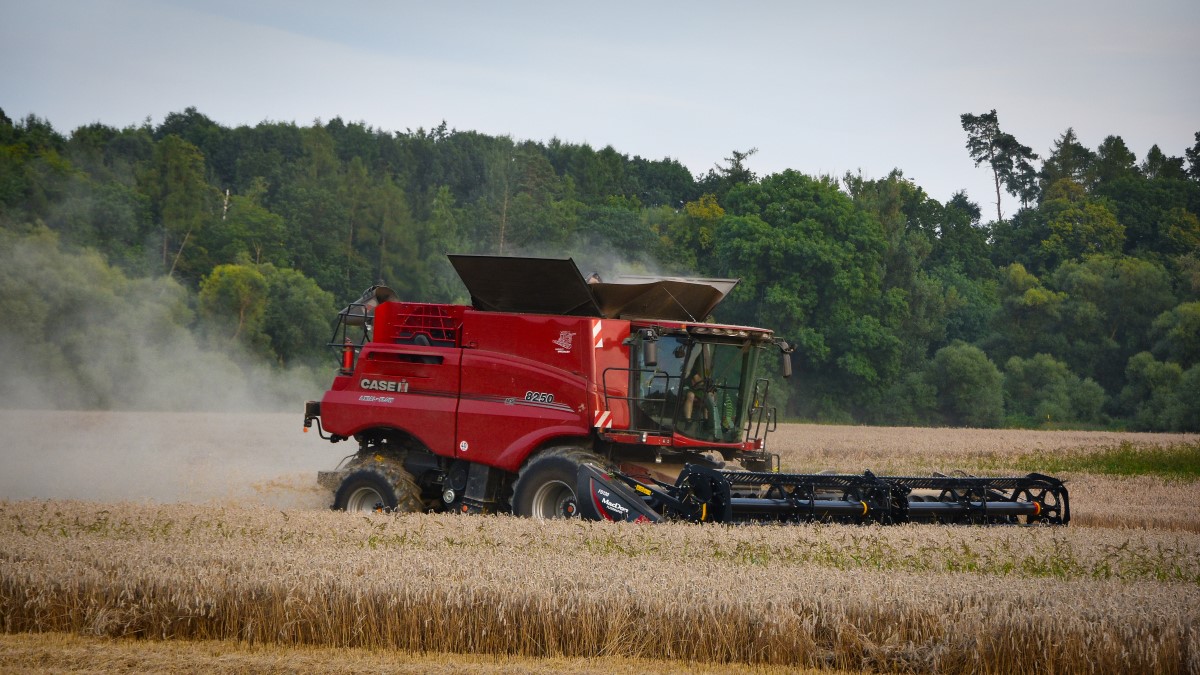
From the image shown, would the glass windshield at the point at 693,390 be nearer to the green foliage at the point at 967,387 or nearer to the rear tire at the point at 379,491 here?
the rear tire at the point at 379,491

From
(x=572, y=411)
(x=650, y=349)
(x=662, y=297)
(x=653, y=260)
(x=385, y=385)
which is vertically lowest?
(x=572, y=411)

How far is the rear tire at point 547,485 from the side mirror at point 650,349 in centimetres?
115

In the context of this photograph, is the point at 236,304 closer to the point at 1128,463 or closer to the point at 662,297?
the point at 1128,463

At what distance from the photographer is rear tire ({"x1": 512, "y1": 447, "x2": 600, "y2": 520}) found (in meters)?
11.3

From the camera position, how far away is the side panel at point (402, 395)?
1236cm

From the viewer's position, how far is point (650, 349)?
11.1 m

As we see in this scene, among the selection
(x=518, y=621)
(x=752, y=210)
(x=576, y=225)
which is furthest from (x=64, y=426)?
(x=752, y=210)

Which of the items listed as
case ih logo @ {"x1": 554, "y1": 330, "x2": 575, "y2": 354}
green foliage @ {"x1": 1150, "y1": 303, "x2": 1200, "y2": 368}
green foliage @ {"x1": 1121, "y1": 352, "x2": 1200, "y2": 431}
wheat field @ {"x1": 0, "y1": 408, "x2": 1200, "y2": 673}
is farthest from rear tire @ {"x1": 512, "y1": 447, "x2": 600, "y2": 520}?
green foliage @ {"x1": 1150, "y1": 303, "x2": 1200, "y2": 368}

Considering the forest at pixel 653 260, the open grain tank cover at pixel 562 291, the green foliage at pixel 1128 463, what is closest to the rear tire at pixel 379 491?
the open grain tank cover at pixel 562 291

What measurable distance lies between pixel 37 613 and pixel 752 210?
4888 centimetres

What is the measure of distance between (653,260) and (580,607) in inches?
1910

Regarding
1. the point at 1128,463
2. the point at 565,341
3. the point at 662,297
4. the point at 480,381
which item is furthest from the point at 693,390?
the point at 1128,463

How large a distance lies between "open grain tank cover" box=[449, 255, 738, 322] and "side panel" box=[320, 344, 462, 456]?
33.4 inches

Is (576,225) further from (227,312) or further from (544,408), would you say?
(544,408)
